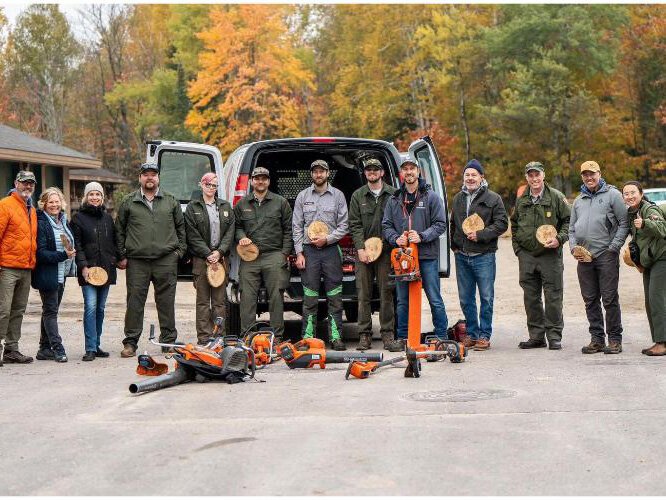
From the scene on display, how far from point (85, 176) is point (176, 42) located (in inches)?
652

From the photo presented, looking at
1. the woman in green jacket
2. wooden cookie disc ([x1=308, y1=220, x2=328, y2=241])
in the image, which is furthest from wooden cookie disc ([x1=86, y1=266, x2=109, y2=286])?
the woman in green jacket

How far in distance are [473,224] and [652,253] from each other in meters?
1.93

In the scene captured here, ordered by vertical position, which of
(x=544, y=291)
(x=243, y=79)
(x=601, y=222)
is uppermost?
(x=243, y=79)

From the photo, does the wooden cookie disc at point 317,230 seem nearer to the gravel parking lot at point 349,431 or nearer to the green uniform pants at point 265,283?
the green uniform pants at point 265,283

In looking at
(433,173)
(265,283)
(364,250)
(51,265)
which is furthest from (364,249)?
(51,265)

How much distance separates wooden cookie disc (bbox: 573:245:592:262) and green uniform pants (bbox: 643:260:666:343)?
0.63 m

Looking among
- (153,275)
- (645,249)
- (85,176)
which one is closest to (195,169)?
(153,275)

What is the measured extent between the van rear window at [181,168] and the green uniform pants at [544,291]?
4.05 meters

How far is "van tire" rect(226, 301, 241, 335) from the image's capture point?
43.8ft

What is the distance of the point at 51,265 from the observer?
1179 cm

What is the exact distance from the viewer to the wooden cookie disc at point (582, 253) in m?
11.5

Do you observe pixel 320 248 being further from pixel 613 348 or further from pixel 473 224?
pixel 613 348

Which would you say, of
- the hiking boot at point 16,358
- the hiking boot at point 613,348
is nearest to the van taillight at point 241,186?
the hiking boot at point 16,358

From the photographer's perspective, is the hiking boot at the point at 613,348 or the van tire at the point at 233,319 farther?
the van tire at the point at 233,319
